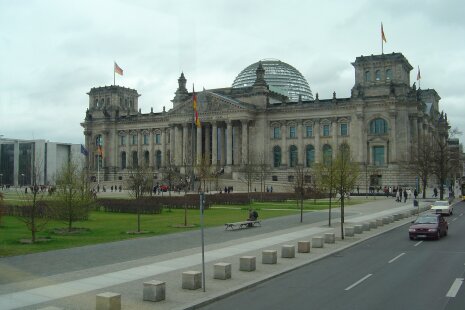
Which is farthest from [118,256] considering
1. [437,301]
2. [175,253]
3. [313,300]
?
[437,301]

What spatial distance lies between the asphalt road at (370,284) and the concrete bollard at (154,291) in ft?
4.49

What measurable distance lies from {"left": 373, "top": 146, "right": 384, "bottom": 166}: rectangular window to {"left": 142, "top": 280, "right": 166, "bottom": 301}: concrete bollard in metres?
95.0

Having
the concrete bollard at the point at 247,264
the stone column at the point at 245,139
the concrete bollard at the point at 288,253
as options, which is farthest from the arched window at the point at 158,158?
the concrete bollard at the point at 247,264

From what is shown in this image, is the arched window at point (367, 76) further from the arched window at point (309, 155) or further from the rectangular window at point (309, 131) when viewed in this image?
the arched window at point (309, 155)

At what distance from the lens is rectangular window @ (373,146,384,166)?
104 metres

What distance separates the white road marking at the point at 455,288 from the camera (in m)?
15.1

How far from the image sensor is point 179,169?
120m

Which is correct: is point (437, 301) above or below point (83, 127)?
below

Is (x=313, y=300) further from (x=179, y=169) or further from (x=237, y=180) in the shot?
(x=179, y=169)

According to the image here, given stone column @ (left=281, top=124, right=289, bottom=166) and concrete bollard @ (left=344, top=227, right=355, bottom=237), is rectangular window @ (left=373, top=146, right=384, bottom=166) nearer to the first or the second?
stone column @ (left=281, top=124, right=289, bottom=166)

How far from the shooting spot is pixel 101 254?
898 inches

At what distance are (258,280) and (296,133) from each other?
3882 inches

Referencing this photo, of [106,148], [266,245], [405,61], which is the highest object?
[405,61]

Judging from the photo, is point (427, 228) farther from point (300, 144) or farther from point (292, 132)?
A: point (292, 132)
